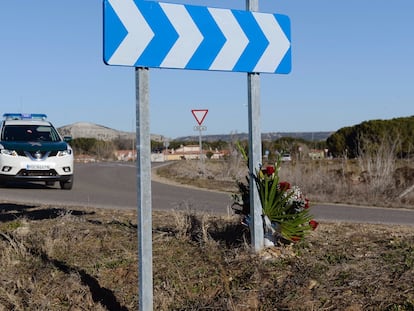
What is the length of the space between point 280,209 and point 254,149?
0.59 m

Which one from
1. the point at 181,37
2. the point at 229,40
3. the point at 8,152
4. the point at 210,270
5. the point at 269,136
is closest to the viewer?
the point at 181,37

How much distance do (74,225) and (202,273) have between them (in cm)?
249

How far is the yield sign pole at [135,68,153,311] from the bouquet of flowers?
1.50 meters

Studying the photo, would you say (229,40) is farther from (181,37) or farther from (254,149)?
(254,149)

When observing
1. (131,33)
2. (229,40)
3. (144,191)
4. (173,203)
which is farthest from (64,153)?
(144,191)

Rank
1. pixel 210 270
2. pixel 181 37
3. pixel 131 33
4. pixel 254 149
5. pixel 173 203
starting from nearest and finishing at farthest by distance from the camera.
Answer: pixel 131 33 < pixel 181 37 < pixel 210 270 < pixel 254 149 < pixel 173 203

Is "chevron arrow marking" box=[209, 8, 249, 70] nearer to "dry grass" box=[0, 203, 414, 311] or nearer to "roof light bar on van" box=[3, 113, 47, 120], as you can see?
"dry grass" box=[0, 203, 414, 311]

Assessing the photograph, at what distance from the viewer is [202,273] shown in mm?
5270

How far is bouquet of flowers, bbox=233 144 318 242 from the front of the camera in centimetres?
560

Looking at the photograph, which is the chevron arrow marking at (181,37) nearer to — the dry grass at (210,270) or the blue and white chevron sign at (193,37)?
the blue and white chevron sign at (193,37)

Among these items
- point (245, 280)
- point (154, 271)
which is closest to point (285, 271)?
point (245, 280)

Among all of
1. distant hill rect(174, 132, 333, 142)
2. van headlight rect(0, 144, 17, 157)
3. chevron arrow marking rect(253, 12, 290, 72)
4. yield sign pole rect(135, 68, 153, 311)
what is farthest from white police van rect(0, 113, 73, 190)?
yield sign pole rect(135, 68, 153, 311)

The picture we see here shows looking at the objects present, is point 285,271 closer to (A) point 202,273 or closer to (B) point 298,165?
(A) point 202,273

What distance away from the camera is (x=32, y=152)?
14.4m
